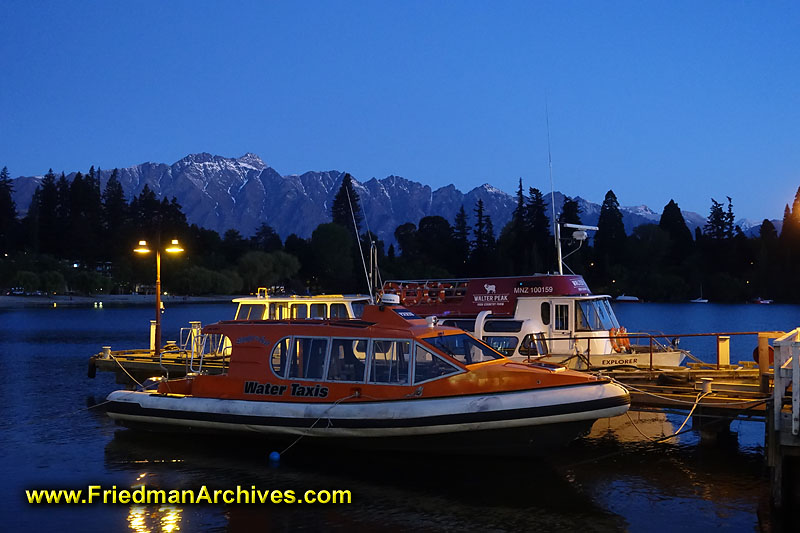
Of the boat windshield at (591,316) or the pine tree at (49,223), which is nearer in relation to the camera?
the boat windshield at (591,316)

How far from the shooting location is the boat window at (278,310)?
22.0 m

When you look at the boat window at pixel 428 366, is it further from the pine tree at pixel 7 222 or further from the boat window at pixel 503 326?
the pine tree at pixel 7 222

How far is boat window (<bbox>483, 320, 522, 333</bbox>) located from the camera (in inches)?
811

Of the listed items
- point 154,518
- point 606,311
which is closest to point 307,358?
point 154,518

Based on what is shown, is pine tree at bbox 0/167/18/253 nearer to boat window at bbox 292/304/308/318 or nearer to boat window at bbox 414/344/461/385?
boat window at bbox 292/304/308/318

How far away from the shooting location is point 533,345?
20219 mm

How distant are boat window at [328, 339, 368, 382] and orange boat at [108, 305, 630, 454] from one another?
0.02 meters

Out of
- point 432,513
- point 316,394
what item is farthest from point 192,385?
point 432,513

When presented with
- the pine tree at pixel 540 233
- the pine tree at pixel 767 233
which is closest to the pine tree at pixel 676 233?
the pine tree at pixel 767 233

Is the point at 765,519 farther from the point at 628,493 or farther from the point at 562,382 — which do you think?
the point at 562,382

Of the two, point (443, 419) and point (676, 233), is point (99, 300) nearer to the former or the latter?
point (676, 233)

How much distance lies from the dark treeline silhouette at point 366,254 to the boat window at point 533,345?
92.1 metres

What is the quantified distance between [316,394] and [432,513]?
12.2ft

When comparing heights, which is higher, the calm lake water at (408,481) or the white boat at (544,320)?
the white boat at (544,320)
